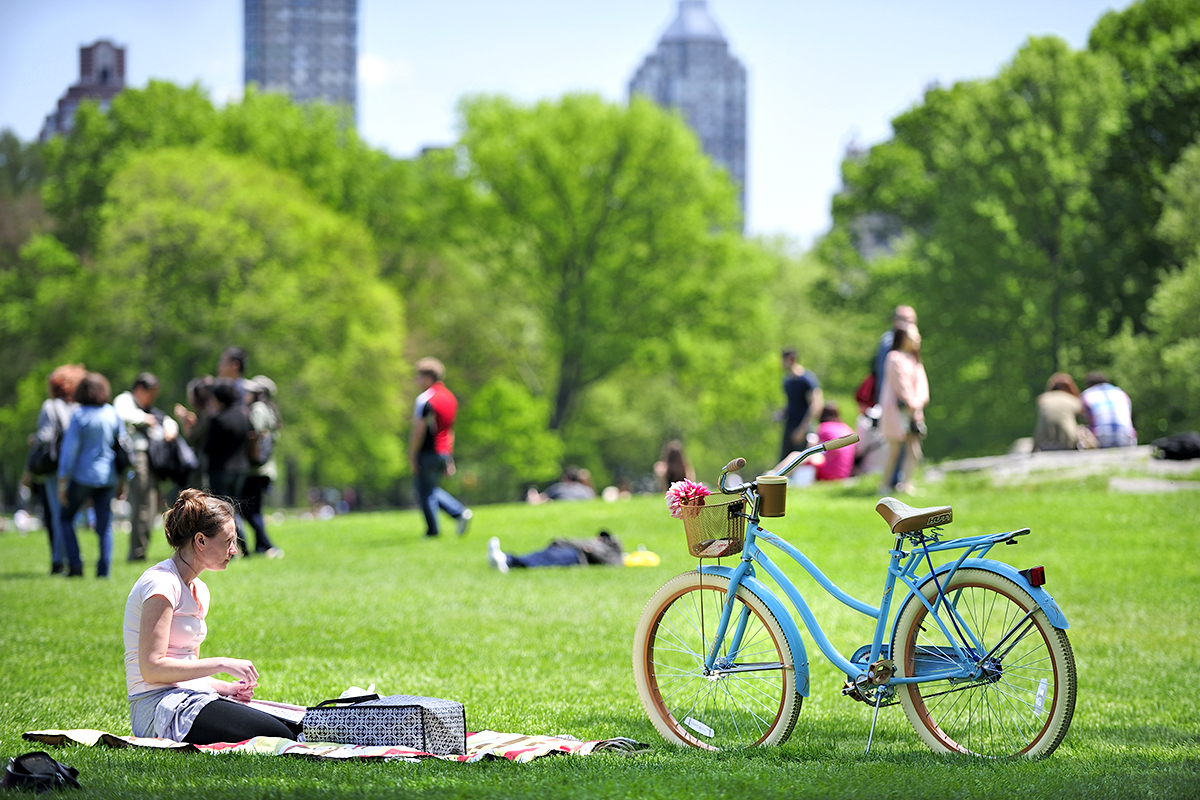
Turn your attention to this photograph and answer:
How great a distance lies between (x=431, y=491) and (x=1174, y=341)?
2033cm

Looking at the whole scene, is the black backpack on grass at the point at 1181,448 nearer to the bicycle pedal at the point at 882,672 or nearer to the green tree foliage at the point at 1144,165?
the bicycle pedal at the point at 882,672

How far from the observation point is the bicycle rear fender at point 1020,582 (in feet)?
15.5

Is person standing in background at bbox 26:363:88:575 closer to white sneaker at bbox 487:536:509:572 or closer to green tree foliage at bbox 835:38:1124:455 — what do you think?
white sneaker at bbox 487:536:509:572

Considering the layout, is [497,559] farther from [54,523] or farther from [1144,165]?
[1144,165]

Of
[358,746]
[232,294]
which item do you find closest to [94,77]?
[232,294]

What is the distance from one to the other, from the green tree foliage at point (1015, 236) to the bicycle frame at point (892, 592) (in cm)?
3194

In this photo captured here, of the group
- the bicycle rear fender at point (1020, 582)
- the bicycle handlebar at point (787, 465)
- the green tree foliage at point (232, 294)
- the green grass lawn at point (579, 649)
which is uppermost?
the green tree foliage at point (232, 294)

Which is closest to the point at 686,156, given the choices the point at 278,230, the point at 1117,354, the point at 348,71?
the point at 278,230

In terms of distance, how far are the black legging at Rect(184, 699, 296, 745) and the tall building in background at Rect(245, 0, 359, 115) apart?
156m

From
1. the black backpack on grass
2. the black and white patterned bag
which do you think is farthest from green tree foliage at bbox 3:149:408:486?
the black and white patterned bag

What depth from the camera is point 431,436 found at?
1529 cm

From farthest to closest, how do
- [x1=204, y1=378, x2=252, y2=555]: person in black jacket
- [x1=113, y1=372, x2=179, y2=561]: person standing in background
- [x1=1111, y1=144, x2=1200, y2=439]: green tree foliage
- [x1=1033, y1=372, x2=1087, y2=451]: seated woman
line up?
1. [x1=1111, y1=144, x2=1200, y2=439]: green tree foliage
2. [x1=1033, y1=372, x2=1087, y2=451]: seated woman
3. [x1=204, y1=378, x2=252, y2=555]: person in black jacket
4. [x1=113, y1=372, x2=179, y2=561]: person standing in background

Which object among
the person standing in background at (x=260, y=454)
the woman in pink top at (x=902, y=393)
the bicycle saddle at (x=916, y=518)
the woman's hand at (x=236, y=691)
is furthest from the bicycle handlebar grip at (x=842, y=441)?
the woman in pink top at (x=902, y=393)

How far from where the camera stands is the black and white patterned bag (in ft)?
16.9
